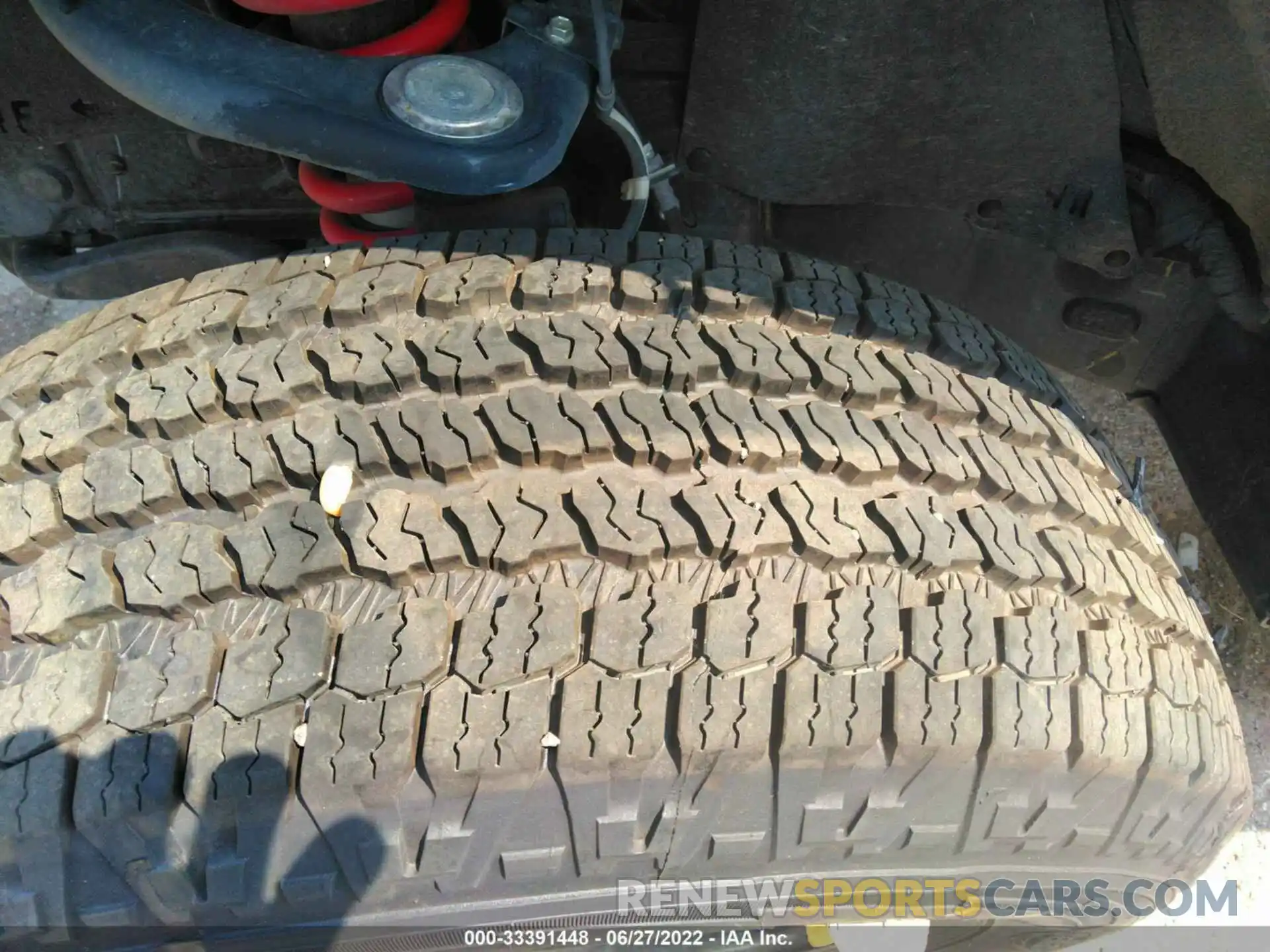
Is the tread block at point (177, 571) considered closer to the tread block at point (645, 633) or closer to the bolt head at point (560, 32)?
the tread block at point (645, 633)

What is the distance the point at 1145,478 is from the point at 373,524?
6.36ft

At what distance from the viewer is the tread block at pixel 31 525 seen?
3.68 feet

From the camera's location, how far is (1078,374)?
170 cm

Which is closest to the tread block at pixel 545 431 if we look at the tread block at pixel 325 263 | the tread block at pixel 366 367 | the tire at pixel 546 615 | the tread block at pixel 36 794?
the tire at pixel 546 615

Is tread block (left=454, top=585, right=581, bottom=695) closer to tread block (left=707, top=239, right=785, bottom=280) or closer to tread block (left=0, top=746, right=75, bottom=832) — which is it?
tread block (left=0, top=746, right=75, bottom=832)

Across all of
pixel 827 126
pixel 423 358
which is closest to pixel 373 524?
pixel 423 358

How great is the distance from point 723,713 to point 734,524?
19cm

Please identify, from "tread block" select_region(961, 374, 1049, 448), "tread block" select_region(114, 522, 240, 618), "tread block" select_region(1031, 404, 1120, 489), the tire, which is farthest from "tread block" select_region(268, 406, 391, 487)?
"tread block" select_region(1031, 404, 1120, 489)

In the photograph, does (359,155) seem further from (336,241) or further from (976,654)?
(976,654)

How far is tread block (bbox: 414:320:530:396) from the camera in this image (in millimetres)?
1161

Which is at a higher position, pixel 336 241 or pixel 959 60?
pixel 959 60

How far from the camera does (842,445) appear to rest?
1.16m

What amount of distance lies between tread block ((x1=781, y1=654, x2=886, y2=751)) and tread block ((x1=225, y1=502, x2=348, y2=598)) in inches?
18.5

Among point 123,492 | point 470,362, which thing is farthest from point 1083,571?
point 123,492
